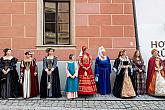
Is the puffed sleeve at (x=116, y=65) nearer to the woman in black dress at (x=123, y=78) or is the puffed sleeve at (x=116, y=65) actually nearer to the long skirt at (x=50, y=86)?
the woman in black dress at (x=123, y=78)

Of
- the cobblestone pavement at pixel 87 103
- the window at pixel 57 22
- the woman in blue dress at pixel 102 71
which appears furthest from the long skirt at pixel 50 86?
the window at pixel 57 22

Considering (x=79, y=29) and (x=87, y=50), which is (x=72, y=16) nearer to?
(x=79, y=29)

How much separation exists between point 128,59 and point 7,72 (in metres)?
3.69

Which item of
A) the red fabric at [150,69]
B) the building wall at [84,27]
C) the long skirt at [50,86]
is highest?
the building wall at [84,27]

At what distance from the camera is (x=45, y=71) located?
377 inches

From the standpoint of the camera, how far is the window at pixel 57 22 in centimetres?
1090

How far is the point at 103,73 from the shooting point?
10.0m

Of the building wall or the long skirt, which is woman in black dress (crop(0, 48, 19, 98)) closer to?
the long skirt

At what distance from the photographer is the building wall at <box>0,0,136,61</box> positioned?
10.5 m

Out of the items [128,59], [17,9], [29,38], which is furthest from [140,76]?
[17,9]

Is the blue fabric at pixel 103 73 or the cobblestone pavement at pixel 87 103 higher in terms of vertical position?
the blue fabric at pixel 103 73

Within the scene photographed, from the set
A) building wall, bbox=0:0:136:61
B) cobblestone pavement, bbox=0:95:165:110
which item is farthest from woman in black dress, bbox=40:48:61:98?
building wall, bbox=0:0:136:61

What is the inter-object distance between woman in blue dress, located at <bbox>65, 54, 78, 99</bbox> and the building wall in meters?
1.08

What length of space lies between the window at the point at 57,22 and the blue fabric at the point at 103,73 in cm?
153
